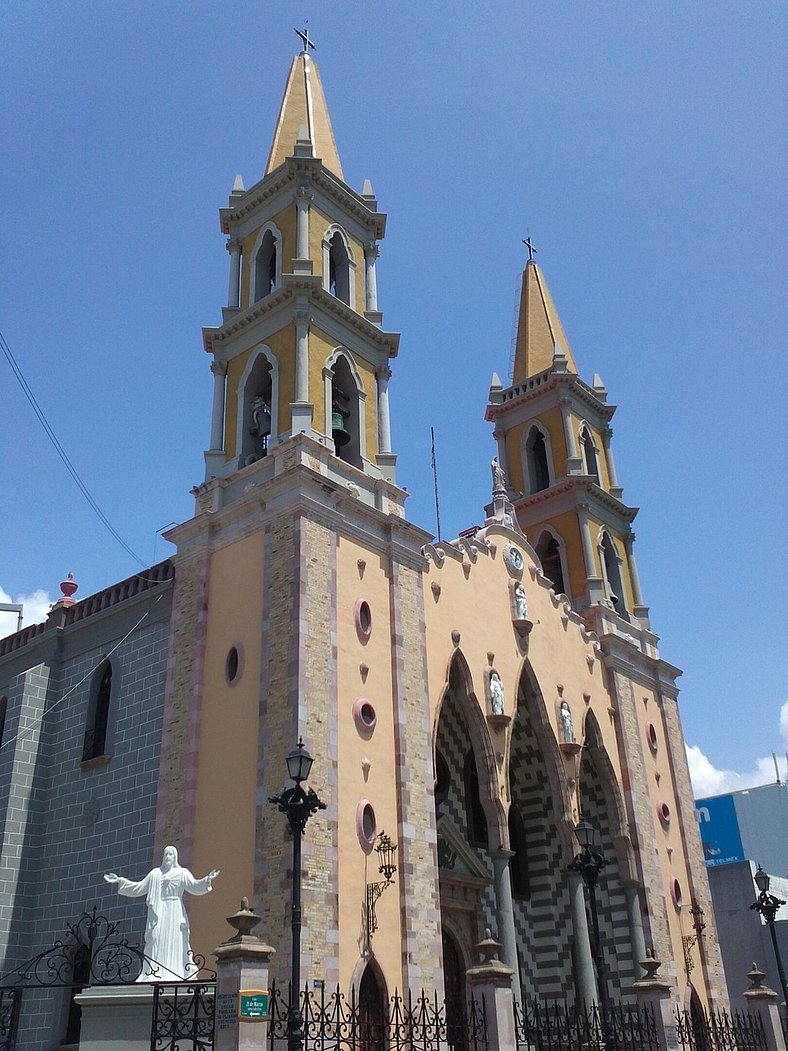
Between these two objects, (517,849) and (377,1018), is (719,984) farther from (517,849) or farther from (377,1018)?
(377,1018)

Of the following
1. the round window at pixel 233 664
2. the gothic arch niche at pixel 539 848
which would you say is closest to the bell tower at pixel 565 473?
the gothic arch niche at pixel 539 848

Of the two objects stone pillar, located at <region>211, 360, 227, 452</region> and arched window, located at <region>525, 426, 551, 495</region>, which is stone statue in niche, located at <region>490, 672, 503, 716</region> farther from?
arched window, located at <region>525, 426, 551, 495</region>

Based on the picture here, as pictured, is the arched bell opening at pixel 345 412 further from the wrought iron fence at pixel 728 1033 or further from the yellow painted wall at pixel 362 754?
the wrought iron fence at pixel 728 1033

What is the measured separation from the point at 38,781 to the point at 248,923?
13190 mm

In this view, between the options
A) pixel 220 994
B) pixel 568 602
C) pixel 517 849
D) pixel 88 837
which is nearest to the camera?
pixel 220 994

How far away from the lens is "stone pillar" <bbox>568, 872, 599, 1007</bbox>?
22391mm

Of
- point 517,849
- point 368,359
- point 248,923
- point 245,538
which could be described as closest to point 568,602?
point 517,849

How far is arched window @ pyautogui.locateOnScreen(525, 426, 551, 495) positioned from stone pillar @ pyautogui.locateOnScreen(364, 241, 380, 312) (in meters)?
10.1

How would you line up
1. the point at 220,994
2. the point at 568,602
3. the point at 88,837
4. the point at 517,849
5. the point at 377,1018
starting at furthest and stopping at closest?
the point at 568,602, the point at 517,849, the point at 88,837, the point at 377,1018, the point at 220,994

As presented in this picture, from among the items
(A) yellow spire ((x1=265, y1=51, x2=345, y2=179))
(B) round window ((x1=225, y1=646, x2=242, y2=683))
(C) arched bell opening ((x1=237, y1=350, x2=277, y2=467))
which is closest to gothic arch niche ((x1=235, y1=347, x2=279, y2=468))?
(C) arched bell opening ((x1=237, y1=350, x2=277, y2=467))

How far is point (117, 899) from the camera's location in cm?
1881

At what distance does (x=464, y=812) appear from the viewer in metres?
23.9

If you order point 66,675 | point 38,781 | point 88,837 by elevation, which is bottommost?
point 88,837

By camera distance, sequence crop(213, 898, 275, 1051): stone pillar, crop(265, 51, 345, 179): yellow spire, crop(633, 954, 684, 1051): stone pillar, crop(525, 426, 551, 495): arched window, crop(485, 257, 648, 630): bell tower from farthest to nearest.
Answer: crop(525, 426, 551, 495): arched window → crop(485, 257, 648, 630): bell tower → crop(265, 51, 345, 179): yellow spire → crop(633, 954, 684, 1051): stone pillar → crop(213, 898, 275, 1051): stone pillar
